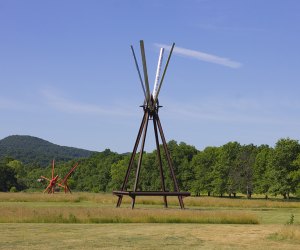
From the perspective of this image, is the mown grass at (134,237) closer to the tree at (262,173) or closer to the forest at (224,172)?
the forest at (224,172)

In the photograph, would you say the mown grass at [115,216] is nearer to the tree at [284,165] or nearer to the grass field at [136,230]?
the grass field at [136,230]

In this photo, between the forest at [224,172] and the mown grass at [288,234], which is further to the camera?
the forest at [224,172]

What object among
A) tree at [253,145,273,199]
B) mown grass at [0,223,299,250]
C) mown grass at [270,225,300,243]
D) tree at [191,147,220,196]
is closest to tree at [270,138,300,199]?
tree at [253,145,273,199]

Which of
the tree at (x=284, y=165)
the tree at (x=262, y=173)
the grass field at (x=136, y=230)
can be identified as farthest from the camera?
the tree at (x=262, y=173)

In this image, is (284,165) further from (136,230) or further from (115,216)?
(136,230)

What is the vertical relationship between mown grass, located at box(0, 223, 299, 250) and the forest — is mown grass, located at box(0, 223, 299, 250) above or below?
below

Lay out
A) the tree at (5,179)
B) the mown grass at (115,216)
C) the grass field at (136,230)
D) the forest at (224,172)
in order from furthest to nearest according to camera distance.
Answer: the tree at (5,179) < the forest at (224,172) < the mown grass at (115,216) < the grass field at (136,230)

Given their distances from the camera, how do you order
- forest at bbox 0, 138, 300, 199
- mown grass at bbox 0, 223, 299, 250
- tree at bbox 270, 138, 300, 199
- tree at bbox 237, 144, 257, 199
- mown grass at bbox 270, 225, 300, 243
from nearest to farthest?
mown grass at bbox 0, 223, 299, 250
mown grass at bbox 270, 225, 300, 243
tree at bbox 270, 138, 300, 199
forest at bbox 0, 138, 300, 199
tree at bbox 237, 144, 257, 199

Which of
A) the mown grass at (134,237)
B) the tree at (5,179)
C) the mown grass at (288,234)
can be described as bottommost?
the mown grass at (134,237)

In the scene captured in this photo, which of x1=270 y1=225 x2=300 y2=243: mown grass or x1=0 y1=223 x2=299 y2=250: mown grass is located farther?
x1=270 y1=225 x2=300 y2=243: mown grass

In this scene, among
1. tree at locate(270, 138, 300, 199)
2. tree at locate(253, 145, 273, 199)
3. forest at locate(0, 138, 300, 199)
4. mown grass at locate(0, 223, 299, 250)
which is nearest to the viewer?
mown grass at locate(0, 223, 299, 250)

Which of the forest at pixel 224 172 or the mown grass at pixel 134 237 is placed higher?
the forest at pixel 224 172

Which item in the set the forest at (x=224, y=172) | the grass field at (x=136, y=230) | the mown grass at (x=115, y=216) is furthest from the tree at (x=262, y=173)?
the grass field at (x=136, y=230)

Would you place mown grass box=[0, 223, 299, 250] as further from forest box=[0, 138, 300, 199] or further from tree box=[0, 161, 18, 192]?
tree box=[0, 161, 18, 192]
